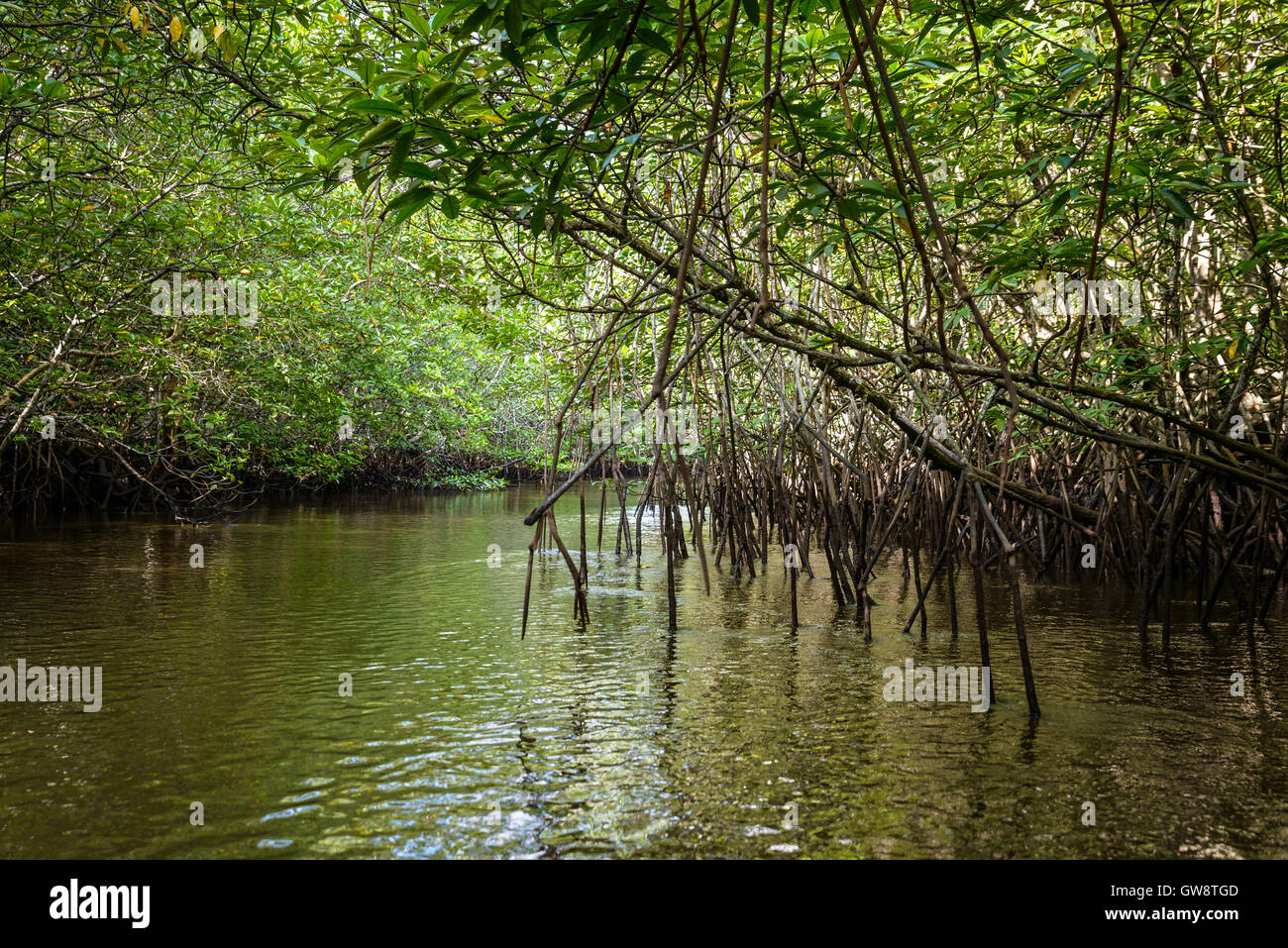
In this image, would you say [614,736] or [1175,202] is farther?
[614,736]

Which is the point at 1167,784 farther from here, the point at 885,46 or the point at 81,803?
the point at 81,803

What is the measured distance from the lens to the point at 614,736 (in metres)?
3.27

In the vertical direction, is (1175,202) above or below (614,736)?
above

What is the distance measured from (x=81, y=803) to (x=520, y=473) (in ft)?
94.5

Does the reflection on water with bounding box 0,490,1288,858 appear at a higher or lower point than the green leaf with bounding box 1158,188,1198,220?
lower

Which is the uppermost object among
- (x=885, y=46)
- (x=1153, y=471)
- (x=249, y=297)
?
(x=249, y=297)

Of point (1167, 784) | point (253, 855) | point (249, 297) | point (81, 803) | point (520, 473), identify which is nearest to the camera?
point (253, 855)

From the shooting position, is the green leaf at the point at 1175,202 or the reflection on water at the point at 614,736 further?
the green leaf at the point at 1175,202

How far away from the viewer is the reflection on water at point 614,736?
7.97ft

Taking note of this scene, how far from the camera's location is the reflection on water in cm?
243

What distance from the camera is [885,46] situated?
2.77 meters

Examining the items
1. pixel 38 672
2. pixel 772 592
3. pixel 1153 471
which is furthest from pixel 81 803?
pixel 1153 471

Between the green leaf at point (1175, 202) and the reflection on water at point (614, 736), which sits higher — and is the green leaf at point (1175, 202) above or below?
above

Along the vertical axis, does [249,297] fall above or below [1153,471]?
above
